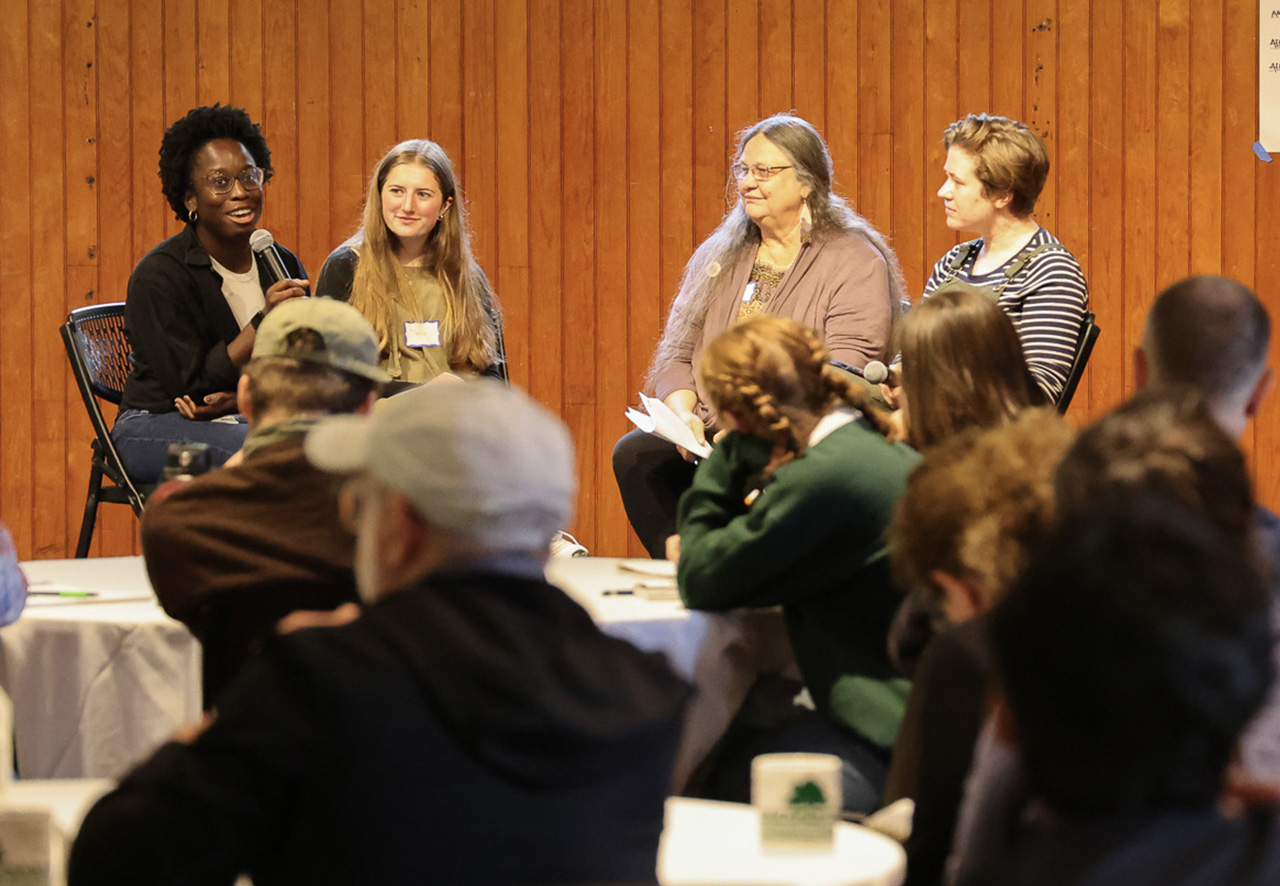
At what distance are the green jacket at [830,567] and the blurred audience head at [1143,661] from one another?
5.07 feet

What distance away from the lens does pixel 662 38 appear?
584 cm

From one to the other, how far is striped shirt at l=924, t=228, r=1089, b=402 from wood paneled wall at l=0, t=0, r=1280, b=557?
1.98m

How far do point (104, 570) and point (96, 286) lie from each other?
2790mm

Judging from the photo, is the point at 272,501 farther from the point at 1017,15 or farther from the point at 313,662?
the point at 1017,15

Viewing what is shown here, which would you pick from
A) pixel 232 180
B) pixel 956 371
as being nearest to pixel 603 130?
pixel 232 180

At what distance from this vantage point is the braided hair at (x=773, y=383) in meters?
2.55

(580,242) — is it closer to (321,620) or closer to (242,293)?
(242,293)

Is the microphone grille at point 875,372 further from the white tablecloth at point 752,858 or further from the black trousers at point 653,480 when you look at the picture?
the white tablecloth at point 752,858

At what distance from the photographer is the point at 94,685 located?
2.53 m

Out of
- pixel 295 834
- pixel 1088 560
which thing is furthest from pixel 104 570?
pixel 1088 560

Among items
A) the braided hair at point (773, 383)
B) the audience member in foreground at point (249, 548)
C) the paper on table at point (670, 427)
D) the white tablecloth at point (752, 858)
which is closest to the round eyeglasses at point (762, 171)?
the paper on table at point (670, 427)

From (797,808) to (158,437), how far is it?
3.13 metres

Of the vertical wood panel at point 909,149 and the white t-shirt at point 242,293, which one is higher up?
the vertical wood panel at point 909,149

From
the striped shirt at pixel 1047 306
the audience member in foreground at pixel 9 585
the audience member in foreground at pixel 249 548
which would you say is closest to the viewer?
the audience member in foreground at pixel 249 548
